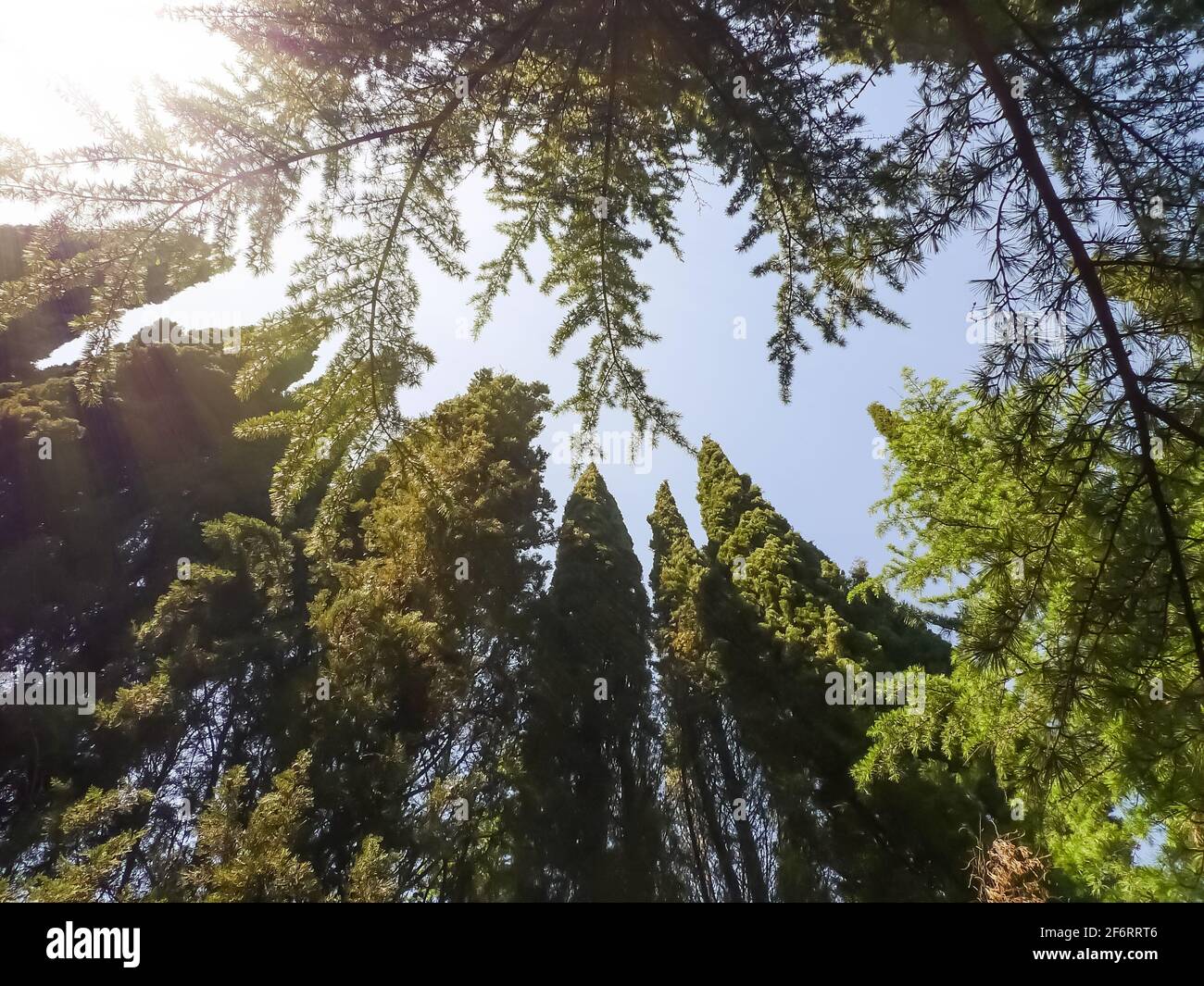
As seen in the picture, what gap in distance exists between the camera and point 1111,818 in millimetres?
5379

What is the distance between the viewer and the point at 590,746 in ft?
37.6

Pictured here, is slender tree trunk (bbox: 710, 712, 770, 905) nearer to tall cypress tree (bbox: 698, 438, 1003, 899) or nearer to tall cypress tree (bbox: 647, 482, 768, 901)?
tall cypress tree (bbox: 647, 482, 768, 901)

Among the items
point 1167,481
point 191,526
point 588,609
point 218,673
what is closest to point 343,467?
point 1167,481

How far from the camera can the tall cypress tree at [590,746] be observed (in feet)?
30.8

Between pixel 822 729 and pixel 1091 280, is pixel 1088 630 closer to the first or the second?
pixel 1091 280

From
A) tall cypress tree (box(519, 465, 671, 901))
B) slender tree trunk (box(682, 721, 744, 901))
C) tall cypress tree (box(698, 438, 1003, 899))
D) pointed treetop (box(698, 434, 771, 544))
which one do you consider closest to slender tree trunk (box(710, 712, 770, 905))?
slender tree trunk (box(682, 721, 744, 901))

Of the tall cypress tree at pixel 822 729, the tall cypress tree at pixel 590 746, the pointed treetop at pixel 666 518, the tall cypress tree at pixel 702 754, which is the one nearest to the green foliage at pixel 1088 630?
the tall cypress tree at pixel 822 729

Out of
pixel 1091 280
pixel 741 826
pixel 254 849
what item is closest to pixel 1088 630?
pixel 1091 280

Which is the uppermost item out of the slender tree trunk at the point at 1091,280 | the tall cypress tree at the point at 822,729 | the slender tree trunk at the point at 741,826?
the slender tree trunk at the point at 1091,280

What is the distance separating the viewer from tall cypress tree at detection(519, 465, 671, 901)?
369 inches

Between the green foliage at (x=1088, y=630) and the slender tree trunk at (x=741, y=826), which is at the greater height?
the green foliage at (x=1088, y=630)

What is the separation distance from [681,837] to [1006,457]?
46.1 ft

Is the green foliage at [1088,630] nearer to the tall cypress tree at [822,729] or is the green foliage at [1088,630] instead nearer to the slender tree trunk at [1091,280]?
the slender tree trunk at [1091,280]
